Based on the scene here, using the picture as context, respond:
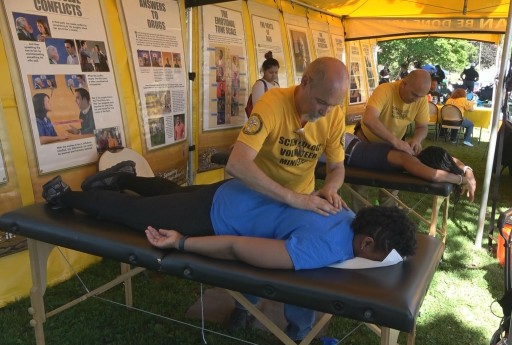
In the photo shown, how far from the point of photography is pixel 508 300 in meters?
1.49

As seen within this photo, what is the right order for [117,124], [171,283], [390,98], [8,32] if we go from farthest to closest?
[390,98]
[117,124]
[171,283]
[8,32]

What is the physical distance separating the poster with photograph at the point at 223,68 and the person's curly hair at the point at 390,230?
2653 mm

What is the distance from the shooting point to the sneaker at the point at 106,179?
2.19 meters

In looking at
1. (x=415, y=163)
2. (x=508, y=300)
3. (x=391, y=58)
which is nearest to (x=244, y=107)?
(x=415, y=163)

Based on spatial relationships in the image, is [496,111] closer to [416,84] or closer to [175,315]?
[416,84]

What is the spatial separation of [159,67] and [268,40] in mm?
1892

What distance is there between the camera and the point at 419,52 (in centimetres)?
2127

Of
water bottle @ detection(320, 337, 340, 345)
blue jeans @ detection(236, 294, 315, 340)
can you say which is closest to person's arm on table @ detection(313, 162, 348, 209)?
blue jeans @ detection(236, 294, 315, 340)

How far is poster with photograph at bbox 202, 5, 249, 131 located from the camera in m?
3.85

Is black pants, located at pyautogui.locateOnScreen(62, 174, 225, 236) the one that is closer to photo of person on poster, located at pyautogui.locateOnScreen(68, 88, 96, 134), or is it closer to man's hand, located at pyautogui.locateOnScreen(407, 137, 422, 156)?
photo of person on poster, located at pyautogui.locateOnScreen(68, 88, 96, 134)

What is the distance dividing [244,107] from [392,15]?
11.2ft

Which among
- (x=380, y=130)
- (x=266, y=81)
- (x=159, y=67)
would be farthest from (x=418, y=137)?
(x=159, y=67)

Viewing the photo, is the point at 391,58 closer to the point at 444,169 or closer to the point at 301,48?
the point at 301,48

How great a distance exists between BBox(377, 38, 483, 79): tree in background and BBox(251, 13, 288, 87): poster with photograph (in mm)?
16856
